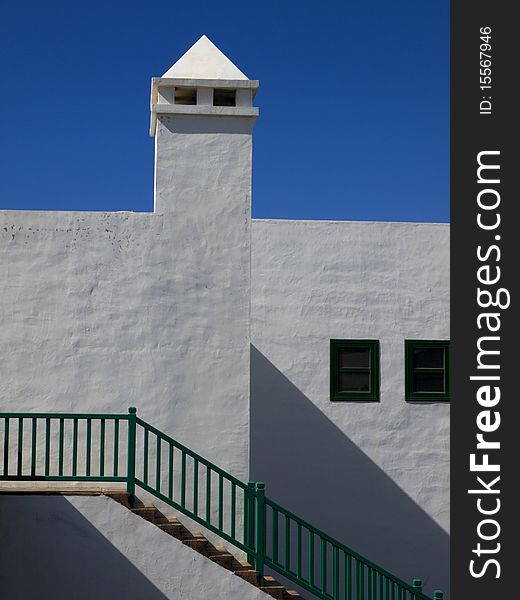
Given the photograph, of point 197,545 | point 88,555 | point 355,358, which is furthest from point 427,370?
point 88,555

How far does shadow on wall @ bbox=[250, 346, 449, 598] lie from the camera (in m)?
14.4

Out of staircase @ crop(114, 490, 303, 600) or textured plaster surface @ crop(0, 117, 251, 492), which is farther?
textured plaster surface @ crop(0, 117, 251, 492)

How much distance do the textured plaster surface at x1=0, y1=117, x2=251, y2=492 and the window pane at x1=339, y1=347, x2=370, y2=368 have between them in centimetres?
321

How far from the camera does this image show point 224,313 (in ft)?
38.5

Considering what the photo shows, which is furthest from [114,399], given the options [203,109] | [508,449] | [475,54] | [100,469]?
[475,54]

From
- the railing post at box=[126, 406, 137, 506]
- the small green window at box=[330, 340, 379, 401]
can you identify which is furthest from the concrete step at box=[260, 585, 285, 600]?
the small green window at box=[330, 340, 379, 401]

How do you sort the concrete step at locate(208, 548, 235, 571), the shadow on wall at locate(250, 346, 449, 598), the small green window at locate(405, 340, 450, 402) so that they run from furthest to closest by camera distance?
the small green window at locate(405, 340, 450, 402)
the shadow on wall at locate(250, 346, 449, 598)
the concrete step at locate(208, 548, 235, 571)

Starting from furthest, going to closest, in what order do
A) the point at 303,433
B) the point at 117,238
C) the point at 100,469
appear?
1. the point at 303,433
2. the point at 117,238
3. the point at 100,469

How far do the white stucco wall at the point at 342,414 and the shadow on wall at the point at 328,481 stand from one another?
0.05 ft

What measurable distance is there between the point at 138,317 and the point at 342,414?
4132 millimetres

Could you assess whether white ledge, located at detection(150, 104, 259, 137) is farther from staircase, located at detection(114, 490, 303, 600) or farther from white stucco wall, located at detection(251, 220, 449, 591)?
staircase, located at detection(114, 490, 303, 600)

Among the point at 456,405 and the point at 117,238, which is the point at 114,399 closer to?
the point at 117,238

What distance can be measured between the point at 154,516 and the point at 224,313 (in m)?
2.53

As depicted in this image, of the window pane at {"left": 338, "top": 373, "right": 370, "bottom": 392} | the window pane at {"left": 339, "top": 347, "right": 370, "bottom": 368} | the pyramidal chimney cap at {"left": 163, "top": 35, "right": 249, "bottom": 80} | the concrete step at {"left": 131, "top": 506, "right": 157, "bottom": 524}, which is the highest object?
the pyramidal chimney cap at {"left": 163, "top": 35, "right": 249, "bottom": 80}
